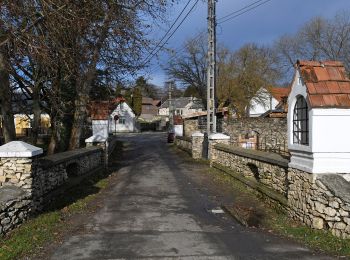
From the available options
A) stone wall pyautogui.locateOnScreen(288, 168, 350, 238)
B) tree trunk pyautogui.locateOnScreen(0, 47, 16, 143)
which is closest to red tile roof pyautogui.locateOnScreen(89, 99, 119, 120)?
tree trunk pyautogui.locateOnScreen(0, 47, 16, 143)

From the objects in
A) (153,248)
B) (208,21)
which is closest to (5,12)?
(153,248)

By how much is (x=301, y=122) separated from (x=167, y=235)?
350cm

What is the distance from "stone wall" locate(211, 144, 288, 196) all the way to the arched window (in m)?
1.01

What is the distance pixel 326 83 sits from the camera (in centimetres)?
873

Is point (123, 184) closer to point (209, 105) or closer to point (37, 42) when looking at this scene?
point (37, 42)

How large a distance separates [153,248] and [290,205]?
142 inches

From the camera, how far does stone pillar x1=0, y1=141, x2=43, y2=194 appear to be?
920 centimetres

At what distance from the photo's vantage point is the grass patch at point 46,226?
7.21 m

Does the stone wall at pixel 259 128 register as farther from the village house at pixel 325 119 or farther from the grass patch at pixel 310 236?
the village house at pixel 325 119

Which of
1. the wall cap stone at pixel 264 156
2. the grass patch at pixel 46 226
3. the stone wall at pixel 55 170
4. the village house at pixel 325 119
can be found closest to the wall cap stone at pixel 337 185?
the village house at pixel 325 119

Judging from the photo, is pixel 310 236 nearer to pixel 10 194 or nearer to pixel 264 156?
pixel 264 156

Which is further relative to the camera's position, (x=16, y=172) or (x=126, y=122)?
(x=126, y=122)

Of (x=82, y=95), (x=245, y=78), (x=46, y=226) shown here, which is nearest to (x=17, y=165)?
(x=46, y=226)

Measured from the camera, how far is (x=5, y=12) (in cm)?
1027
